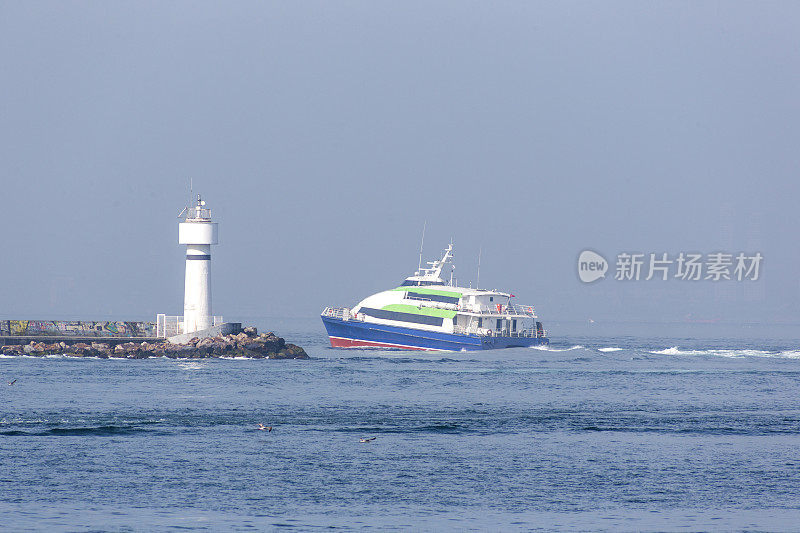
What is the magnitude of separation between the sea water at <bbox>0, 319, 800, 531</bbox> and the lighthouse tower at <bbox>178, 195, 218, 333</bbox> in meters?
6.68

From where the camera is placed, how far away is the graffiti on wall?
60531 millimetres

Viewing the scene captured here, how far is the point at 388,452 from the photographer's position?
93.1ft

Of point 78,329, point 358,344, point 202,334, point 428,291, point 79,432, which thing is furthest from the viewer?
point 358,344

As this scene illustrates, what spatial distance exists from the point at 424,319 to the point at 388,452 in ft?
145

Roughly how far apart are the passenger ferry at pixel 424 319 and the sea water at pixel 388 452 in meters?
20.0

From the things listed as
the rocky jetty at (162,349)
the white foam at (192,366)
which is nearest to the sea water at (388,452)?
the white foam at (192,366)

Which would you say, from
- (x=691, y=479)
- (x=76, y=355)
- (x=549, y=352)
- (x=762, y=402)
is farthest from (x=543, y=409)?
(x=549, y=352)

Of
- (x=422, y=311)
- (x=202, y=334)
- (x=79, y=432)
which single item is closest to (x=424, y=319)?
(x=422, y=311)

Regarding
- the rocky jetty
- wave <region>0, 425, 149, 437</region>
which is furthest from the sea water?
the rocky jetty

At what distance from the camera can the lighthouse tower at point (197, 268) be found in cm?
5775

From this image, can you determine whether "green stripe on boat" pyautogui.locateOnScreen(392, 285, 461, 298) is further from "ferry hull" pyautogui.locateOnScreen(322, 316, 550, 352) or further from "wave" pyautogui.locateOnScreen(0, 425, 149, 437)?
"wave" pyautogui.locateOnScreen(0, 425, 149, 437)

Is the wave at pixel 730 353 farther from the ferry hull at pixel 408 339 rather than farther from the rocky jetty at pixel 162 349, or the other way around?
the rocky jetty at pixel 162 349

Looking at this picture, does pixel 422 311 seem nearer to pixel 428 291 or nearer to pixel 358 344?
pixel 428 291

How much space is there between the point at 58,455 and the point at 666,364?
46073mm
